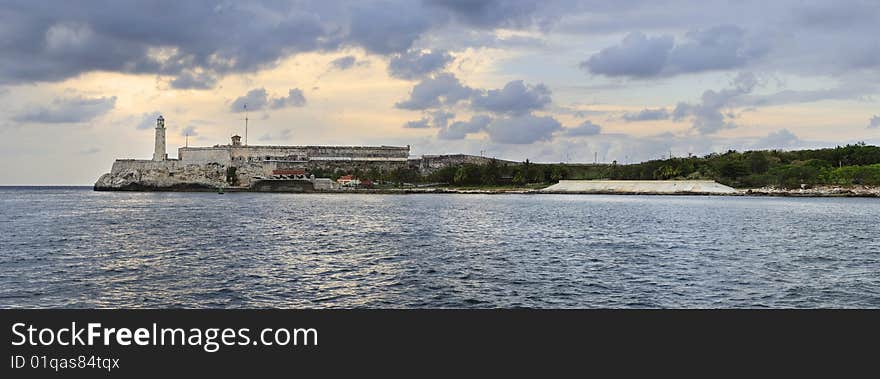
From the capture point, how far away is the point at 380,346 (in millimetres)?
9977

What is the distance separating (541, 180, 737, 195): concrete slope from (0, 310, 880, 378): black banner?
13673 cm

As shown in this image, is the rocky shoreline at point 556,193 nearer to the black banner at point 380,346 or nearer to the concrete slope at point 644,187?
the concrete slope at point 644,187

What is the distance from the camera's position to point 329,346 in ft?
33.1

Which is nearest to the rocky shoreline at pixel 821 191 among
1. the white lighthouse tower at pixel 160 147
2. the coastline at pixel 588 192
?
the coastline at pixel 588 192

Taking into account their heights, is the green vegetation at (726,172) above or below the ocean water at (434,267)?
above

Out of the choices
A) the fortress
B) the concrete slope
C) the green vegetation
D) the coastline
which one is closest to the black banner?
the coastline

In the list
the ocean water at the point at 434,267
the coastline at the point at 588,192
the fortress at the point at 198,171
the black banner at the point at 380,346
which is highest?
the fortress at the point at 198,171

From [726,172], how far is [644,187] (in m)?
19.0

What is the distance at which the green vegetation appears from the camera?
139625mm

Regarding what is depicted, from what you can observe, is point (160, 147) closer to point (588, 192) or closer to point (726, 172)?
point (588, 192)

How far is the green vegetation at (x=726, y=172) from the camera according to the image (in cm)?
13962

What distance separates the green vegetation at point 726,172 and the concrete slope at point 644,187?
22.5 feet

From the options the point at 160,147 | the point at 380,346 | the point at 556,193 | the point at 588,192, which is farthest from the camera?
the point at 160,147

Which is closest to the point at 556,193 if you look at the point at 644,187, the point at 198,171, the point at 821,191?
the point at 644,187
